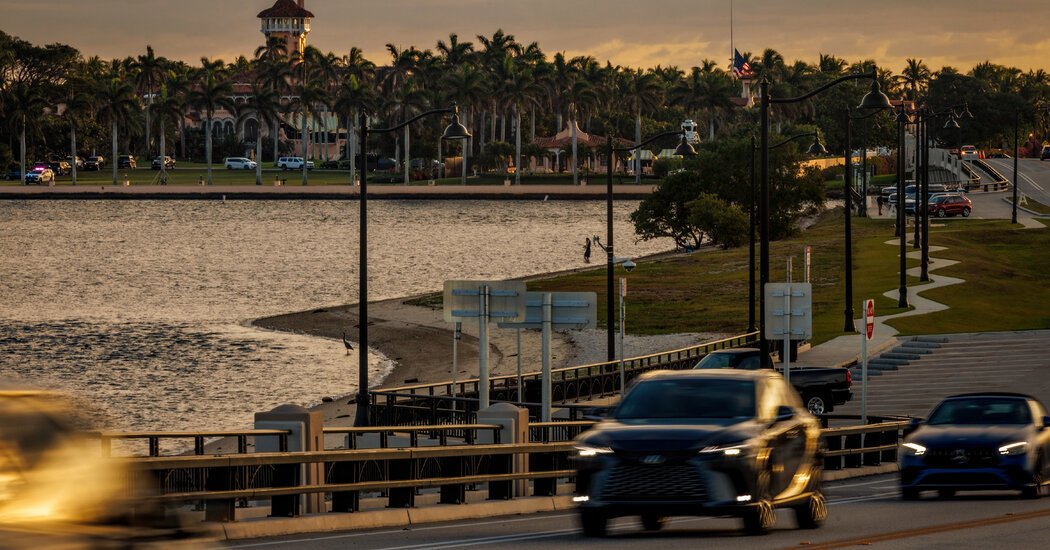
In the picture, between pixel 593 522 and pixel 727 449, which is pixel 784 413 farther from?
pixel 593 522

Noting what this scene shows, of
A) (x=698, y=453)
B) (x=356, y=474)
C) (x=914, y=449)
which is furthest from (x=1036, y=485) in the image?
(x=356, y=474)

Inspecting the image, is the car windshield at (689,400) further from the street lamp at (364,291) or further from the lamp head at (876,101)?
the lamp head at (876,101)

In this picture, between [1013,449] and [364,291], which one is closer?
[1013,449]

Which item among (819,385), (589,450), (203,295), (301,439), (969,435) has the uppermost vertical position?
(589,450)

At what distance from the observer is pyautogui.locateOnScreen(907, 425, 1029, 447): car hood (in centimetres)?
2369

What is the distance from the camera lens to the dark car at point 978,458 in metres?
23.5

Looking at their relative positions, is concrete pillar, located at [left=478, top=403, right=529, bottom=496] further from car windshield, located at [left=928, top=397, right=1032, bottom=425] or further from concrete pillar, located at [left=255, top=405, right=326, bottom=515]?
car windshield, located at [left=928, top=397, right=1032, bottom=425]

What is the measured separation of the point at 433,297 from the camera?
9694 centimetres

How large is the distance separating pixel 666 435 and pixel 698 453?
404mm

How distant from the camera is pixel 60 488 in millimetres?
7918

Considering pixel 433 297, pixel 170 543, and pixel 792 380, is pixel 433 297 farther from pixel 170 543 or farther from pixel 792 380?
pixel 170 543

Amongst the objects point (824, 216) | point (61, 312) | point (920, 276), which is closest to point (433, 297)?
point (61, 312)

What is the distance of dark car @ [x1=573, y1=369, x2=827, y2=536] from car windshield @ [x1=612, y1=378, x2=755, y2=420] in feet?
0.03

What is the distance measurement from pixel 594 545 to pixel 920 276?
219 feet
